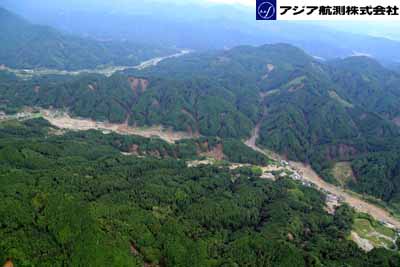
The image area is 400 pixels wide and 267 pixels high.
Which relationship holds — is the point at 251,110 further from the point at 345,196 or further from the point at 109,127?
the point at 345,196

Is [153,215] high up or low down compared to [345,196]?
up

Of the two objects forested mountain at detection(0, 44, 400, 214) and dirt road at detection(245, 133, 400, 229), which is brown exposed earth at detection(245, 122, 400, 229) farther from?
forested mountain at detection(0, 44, 400, 214)

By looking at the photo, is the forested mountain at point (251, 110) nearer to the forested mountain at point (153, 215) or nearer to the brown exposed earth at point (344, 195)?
the brown exposed earth at point (344, 195)

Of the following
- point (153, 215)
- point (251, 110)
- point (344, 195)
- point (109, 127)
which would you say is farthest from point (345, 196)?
point (109, 127)

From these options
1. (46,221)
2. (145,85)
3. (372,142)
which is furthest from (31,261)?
(145,85)

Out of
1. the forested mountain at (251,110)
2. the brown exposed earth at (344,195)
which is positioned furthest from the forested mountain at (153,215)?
the forested mountain at (251,110)

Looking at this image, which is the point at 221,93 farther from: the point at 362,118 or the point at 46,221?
the point at 46,221

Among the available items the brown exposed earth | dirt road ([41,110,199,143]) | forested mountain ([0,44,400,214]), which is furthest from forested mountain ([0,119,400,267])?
forested mountain ([0,44,400,214])

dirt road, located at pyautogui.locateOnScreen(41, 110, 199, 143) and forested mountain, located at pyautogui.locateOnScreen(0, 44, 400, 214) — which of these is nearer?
forested mountain, located at pyautogui.locateOnScreen(0, 44, 400, 214)
